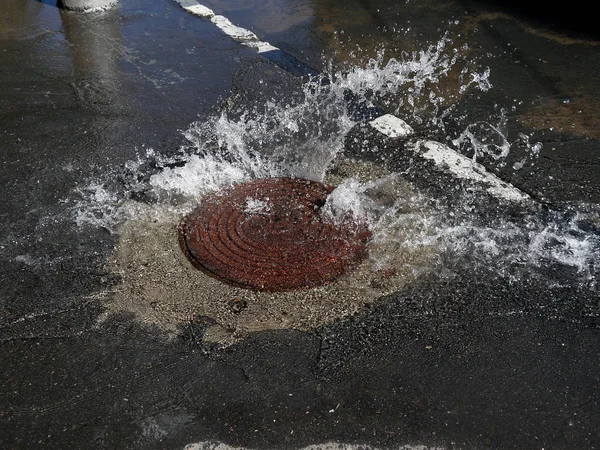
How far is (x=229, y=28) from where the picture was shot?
6.78 m

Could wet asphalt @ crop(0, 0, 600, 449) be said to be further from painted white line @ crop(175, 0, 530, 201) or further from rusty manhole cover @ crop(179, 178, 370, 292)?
rusty manhole cover @ crop(179, 178, 370, 292)

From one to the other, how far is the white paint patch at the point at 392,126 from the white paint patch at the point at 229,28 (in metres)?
1.84

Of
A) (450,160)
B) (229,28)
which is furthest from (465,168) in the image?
(229,28)

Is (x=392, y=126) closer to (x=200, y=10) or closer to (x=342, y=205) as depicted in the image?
(x=342, y=205)

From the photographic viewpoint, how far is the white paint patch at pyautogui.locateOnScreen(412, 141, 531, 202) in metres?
4.03

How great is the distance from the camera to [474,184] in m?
4.11

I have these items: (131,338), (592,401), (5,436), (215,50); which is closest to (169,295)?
(131,338)

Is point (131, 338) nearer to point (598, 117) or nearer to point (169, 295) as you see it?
point (169, 295)

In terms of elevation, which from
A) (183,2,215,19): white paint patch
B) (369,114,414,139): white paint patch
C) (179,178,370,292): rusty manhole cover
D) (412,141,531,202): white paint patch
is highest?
(412,141,531,202): white paint patch

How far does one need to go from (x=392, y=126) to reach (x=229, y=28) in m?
2.79

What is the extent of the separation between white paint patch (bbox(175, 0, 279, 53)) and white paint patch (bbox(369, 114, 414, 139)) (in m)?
1.84

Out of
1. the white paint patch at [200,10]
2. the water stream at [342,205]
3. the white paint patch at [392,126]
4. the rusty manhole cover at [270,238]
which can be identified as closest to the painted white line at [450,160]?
the white paint patch at [392,126]

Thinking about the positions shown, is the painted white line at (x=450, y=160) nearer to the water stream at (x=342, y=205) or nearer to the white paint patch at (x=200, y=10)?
the water stream at (x=342, y=205)

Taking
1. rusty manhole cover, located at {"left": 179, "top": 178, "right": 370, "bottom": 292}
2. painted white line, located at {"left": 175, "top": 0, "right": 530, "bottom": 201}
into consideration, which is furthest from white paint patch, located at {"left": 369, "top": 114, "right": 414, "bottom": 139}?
rusty manhole cover, located at {"left": 179, "top": 178, "right": 370, "bottom": 292}
